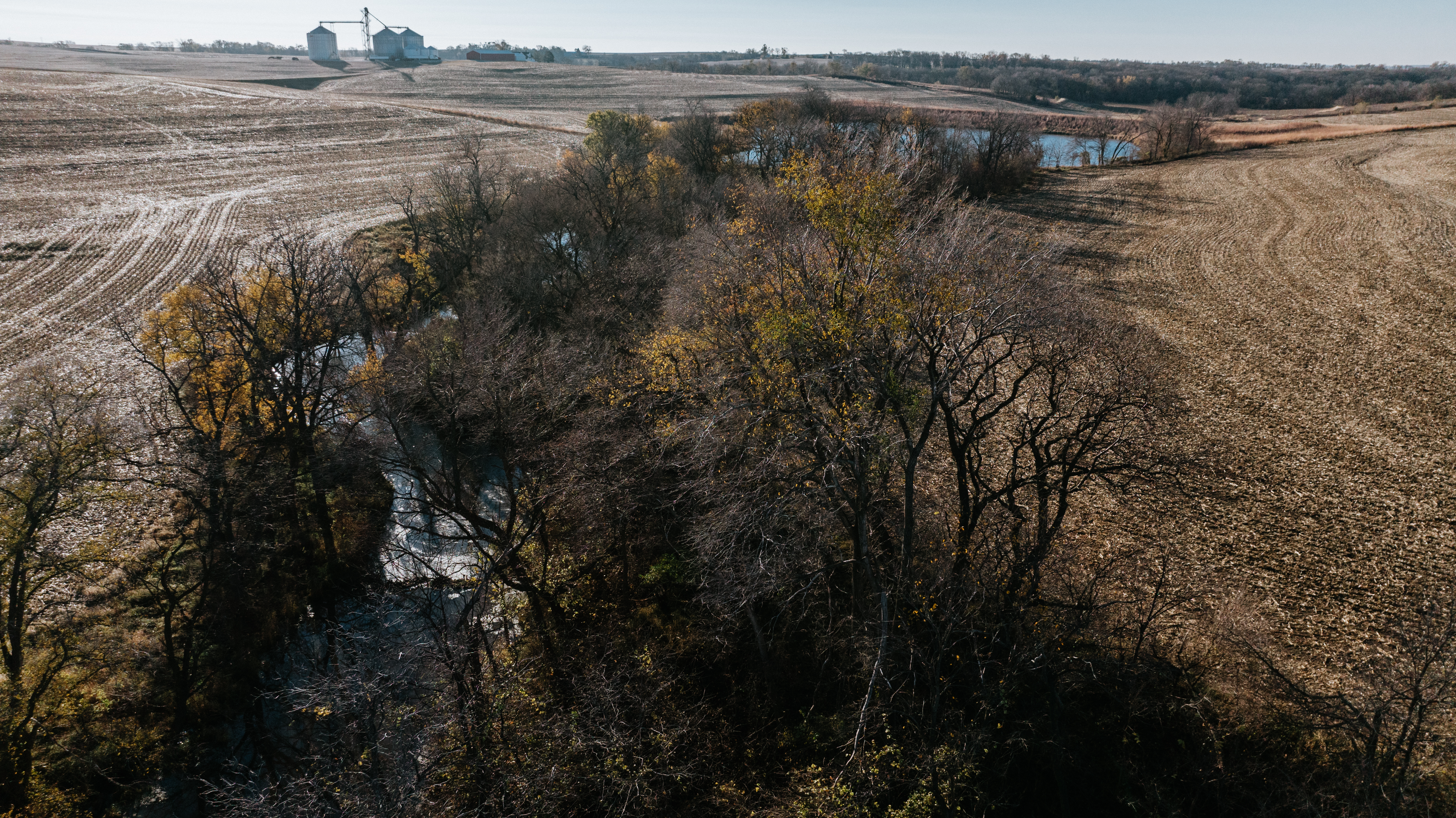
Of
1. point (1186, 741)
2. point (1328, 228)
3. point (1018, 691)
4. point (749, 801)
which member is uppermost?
point (1328, 228)

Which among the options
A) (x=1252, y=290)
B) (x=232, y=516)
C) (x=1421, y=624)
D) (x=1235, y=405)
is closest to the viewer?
(x=1421, y=624)

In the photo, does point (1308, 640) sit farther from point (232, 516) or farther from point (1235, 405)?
point (232, 516)

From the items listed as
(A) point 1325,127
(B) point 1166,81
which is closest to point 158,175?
(A) point 1325,127

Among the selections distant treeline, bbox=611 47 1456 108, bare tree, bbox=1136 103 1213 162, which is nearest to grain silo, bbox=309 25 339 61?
distant treeline, bbox=611 47 1456 108

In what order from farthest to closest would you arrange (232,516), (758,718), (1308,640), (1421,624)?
(232,516), (758,718), (1308,640), (1421,624)

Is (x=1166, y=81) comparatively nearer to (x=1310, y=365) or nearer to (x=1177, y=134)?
(x=1177, y=134)

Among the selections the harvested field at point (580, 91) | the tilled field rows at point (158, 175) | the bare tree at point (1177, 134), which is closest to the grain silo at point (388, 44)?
the harvested field at point (580, 91)

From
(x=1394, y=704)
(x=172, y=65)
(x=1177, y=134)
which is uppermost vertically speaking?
(x=172, y=65)

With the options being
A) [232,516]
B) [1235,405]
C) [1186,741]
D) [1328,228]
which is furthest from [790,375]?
[1328,228]
